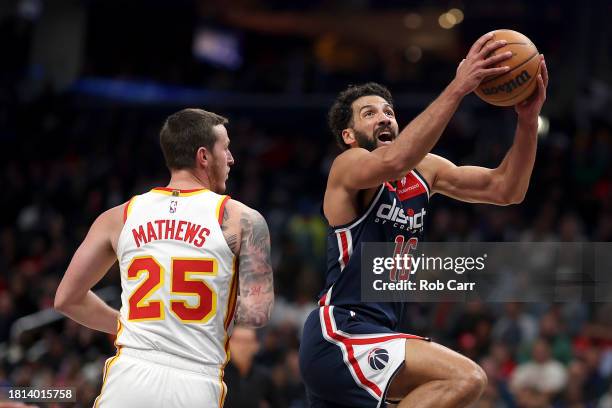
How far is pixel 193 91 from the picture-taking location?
22578 millimetres

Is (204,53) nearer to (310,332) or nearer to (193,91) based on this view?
(193,91)

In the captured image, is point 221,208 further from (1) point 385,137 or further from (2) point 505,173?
(2) point 505,173

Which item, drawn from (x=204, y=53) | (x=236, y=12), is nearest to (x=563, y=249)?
(x=204, y=53)

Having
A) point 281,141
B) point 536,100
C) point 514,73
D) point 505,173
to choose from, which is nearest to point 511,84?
point 514,73

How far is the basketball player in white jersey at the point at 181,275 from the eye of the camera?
4.24 meters

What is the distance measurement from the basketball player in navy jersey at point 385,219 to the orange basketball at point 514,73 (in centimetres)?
7

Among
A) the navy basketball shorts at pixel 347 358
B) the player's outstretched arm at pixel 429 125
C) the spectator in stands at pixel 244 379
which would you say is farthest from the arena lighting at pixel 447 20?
the navy basketball shorts at pixel 347 358

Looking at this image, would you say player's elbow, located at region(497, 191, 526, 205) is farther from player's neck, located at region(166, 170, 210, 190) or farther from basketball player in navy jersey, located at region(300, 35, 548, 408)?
player's neck, located at region(166, 170, 210, 190)

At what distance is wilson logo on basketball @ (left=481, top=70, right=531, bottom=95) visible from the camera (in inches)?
191

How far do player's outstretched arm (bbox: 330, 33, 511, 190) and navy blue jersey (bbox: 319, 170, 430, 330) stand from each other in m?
0.26

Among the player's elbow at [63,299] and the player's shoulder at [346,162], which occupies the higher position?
the player's shoulder at [346,162]

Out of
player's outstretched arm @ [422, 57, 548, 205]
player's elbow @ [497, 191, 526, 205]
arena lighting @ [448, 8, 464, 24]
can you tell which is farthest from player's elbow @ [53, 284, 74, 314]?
arena lighting @ [448, 8, 464, 24]

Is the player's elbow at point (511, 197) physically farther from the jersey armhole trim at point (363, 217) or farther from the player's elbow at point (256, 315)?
the player's elbow at point (256, 315)

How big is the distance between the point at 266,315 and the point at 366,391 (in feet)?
2.46
